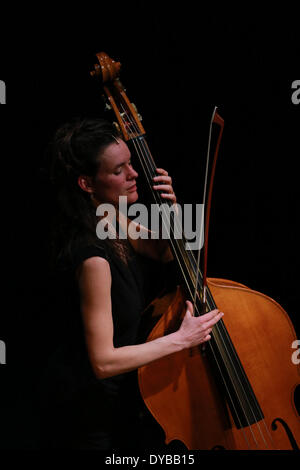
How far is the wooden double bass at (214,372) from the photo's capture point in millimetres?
1224

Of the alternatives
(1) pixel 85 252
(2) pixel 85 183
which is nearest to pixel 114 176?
(2) pixel 85 183

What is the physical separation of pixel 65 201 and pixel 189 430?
741mm

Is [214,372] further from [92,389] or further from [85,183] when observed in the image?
[85,183]

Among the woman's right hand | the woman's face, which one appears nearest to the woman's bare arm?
the woman's right hand

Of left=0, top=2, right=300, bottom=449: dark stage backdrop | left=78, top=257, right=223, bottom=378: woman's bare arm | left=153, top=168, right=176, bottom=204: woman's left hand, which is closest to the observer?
left=78, top=257, right=223, bottom=378: woman's bare arm

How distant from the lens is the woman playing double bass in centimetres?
117

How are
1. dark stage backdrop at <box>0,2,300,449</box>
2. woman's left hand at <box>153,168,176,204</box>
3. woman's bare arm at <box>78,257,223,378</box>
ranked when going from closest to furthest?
1. woman's bare arm at <box>78,257,223,378</box>
2. woman's left hand at <box>153,168,176,204</box>
3. dark stage backdrop at <box>0,2,300,449</box>

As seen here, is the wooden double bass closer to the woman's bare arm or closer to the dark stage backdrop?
the woman's bare arm

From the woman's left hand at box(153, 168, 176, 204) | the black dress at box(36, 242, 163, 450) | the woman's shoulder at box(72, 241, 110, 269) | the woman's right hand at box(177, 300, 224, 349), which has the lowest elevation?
the black dress at box(36, 242, 163, 450)

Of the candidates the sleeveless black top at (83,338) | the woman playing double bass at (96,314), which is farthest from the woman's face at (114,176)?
the sleeveless black top at (83,338)

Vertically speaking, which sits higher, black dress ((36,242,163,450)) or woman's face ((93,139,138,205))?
woman's face ((93,139,138,205))

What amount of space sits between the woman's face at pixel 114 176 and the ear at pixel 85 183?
1 centimetres

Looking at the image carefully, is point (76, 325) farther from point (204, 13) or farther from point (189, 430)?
point (204, 13)

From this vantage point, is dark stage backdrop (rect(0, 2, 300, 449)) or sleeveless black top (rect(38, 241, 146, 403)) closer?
sleeveless black top (rect(38, 241, 146, 403))
